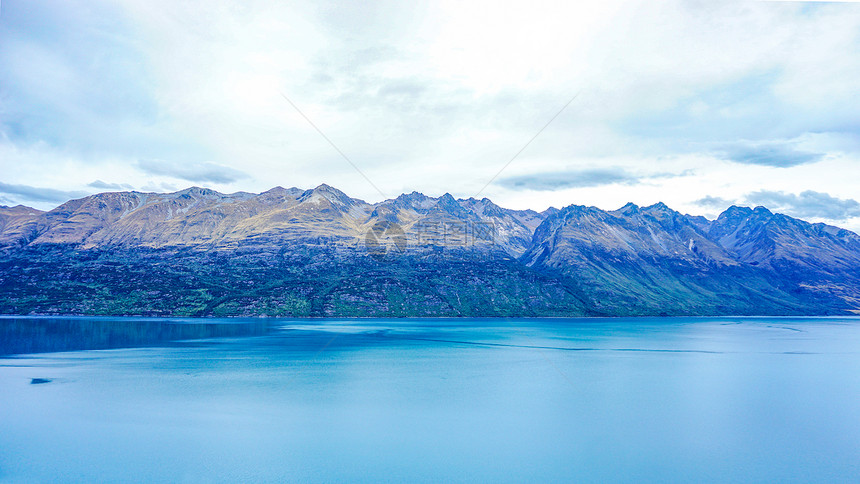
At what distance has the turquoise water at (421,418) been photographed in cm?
4375

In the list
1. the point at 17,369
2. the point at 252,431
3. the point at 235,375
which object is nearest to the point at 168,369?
the point at 235,375

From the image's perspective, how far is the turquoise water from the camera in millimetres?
43750

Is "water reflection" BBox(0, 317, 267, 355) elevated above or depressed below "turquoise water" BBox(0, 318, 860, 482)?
above

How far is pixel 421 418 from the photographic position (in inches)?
2357

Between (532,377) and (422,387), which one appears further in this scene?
(532,377)

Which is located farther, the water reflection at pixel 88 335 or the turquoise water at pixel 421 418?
the water reflection at pixel 88 335

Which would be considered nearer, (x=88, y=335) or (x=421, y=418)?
(x=421, y=418)

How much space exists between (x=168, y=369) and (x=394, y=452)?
6230 cm

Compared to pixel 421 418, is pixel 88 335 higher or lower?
higher

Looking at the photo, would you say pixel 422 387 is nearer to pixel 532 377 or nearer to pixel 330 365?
pixel 532 377

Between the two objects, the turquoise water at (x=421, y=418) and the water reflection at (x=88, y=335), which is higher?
the water reflection at (x=88, y=335)

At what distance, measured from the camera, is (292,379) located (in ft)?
277

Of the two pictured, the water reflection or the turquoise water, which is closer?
the turquoise water

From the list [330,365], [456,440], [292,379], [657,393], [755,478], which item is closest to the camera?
[755,478]
